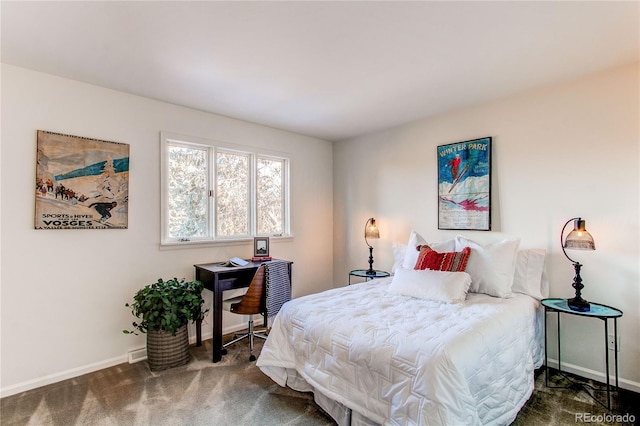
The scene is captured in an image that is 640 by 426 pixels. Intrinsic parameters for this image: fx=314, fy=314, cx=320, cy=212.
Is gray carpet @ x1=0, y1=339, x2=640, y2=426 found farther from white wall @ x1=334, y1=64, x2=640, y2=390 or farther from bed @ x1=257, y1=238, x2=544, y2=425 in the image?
white wall @ x1=334, y1=64, x2=640, y2=390

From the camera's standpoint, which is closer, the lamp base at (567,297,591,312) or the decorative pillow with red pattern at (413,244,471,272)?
the lamp base at (567,297,591,312)

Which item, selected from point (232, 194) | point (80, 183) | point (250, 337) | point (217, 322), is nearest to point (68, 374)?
point (217, 322)

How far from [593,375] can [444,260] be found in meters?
1.45

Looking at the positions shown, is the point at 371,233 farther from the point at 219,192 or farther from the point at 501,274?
the point at 219,192

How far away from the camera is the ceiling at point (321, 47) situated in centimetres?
178

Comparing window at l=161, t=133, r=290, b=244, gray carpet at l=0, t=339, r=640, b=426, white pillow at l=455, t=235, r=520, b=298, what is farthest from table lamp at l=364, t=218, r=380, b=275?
gray carpet at l=0, t=339, r=640, b=426

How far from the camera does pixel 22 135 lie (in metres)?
2.46

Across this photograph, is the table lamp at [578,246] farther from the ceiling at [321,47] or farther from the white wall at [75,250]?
the white wall at [75,250]

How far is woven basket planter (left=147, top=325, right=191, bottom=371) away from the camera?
8.99 ft

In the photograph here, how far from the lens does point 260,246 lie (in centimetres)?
369

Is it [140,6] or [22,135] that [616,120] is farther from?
[22,135]

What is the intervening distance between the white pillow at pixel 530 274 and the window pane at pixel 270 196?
A: 2.71 metres

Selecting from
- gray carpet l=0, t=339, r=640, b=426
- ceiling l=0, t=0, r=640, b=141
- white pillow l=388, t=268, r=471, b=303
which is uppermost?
ceiling l=0, t=0, r=640, b=141

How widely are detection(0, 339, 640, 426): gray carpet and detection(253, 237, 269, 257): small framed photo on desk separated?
1309 millimetres
